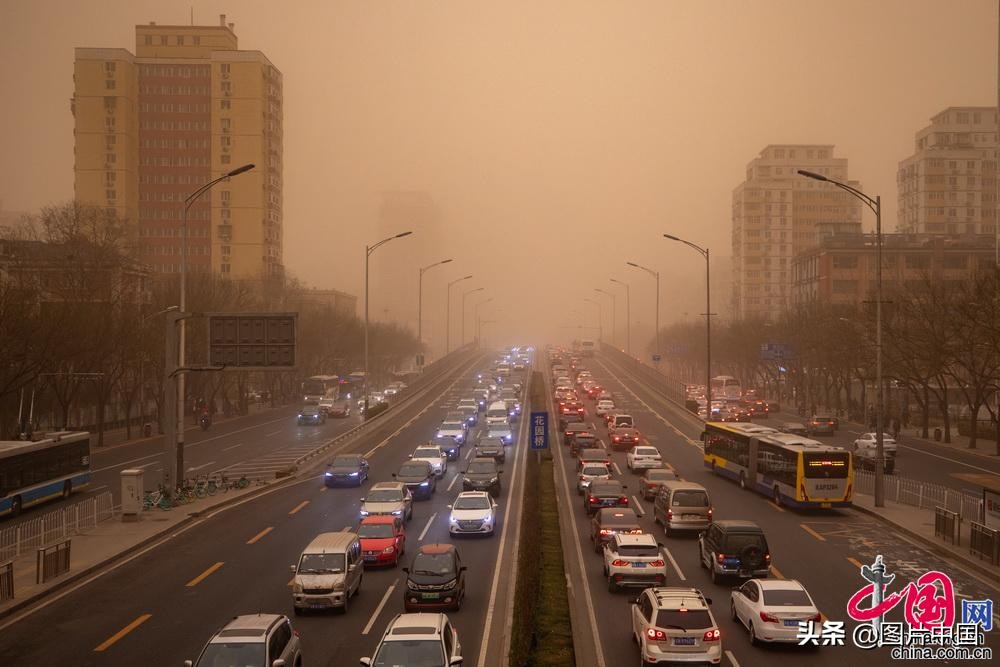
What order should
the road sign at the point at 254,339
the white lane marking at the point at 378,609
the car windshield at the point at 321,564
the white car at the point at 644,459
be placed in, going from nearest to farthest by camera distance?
the white lane marking at the point at 378,609 < the car windshield at the point at 321,564 < the road sign at the point at 254,339 < the white car at the point at 644,459

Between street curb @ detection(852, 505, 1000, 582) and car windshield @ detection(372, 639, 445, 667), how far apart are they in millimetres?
17042

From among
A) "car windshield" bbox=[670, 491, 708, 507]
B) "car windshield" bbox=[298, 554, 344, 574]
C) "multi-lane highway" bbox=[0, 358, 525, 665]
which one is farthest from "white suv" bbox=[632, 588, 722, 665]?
"car windshield" bbox=[670, 491, 708, 507]

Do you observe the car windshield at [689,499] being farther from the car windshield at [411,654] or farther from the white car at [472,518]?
the car windshield at [411,654]

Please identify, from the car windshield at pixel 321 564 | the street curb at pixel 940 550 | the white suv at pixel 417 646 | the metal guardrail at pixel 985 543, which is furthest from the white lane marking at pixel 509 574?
the metal guardrail at pixel 985 543

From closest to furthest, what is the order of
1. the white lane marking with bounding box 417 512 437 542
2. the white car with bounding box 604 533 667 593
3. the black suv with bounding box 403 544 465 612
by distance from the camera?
the black suv with bounding box 403 544 465 612 < the white car with bounding box 604 533 667 593 < the white lane marking with bounding box 417 512 437 542

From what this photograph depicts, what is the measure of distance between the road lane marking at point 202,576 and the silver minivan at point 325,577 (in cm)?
432

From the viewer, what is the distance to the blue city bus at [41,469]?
3531cm

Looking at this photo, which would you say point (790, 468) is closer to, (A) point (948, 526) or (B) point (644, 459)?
(A) point (948, 526)

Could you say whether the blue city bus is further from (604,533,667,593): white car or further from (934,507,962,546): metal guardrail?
(934,507,962,546): metal guardrail

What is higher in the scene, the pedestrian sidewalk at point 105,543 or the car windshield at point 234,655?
the car windshield at point 234,655

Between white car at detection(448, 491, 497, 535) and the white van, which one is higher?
the white van

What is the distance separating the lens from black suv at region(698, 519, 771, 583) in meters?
23.5

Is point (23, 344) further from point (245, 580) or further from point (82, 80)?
point (82, 80)

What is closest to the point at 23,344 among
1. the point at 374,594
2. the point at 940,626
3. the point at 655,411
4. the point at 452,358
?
the point at 374,594
